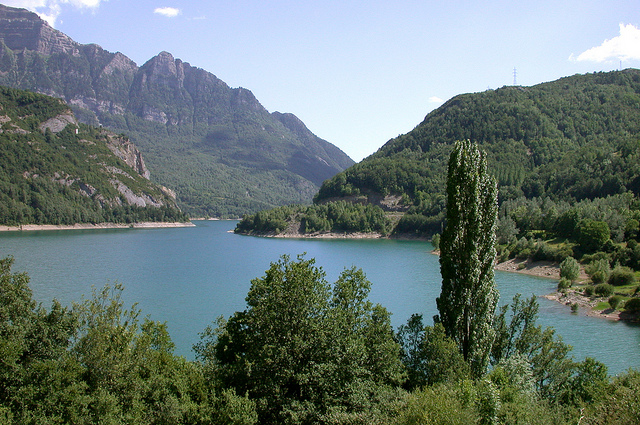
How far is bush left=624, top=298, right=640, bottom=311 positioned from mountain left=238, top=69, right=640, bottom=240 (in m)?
46.7

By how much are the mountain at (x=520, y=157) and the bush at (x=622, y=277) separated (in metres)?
36.5

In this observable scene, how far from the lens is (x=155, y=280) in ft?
194

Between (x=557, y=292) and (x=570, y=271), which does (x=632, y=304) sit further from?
(x=570, y=271)

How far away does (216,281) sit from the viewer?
194ft

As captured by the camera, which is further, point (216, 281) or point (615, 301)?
point (216, 281)

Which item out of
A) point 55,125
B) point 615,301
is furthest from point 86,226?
point 615,301

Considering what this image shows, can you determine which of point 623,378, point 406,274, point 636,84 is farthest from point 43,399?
point 636,84

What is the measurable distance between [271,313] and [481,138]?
169291 mm

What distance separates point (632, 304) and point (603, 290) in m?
5.90

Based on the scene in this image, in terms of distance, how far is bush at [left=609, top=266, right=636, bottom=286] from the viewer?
1955 inches

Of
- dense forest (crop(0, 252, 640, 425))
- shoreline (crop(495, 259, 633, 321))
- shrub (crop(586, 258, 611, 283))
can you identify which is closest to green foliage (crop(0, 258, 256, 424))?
dense forest (crop(0, 252, 640, 425))

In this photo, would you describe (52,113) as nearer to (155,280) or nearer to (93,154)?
(93,154)

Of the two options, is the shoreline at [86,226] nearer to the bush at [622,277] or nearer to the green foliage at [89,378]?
the green foliage at [89,378]

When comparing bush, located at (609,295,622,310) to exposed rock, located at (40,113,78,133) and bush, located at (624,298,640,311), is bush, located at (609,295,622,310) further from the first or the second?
exposed rock, located at (40,113,78,133)
